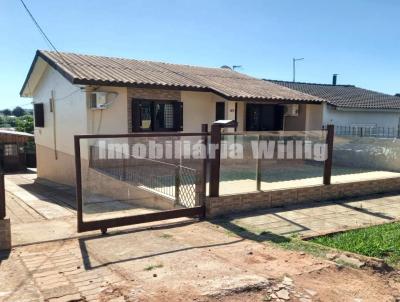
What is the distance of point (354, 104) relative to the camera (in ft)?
55.7

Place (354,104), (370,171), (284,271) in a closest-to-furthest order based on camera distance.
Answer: (284,271)
(370,171)
(354,104)

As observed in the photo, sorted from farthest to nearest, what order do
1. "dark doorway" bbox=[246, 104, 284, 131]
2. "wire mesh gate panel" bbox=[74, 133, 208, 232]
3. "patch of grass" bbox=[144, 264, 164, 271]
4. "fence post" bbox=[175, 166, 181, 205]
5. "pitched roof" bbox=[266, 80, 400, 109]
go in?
"pitched roof" bbox=[266, 80, 400, 109] < "dark doorway" bbox=[246, 104, 284, 131] < "fence post" bbox=[175, 166, 181, 205] < "wire mesh gate panel" bbox=[74, 133, 208, 232] < "patch of grass" bbox=[144, 264, 164, 271]

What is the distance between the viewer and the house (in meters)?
23.0

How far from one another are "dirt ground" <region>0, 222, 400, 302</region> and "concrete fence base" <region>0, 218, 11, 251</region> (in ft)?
0.43

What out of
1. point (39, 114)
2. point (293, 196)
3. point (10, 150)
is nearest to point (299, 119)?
point (293, 196)

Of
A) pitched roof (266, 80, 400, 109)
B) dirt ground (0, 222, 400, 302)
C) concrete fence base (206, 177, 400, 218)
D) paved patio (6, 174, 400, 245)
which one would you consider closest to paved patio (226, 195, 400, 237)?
paved patio (6, 174, 400, 245)

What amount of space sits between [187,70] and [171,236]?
10545 mm

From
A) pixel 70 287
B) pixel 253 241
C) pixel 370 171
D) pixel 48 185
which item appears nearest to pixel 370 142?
pixel 370 171

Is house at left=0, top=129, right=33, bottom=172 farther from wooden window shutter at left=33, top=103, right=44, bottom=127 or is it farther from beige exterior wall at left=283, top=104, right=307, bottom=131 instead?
beige exterior wall at left=283, top=104, right=307, bottom=131

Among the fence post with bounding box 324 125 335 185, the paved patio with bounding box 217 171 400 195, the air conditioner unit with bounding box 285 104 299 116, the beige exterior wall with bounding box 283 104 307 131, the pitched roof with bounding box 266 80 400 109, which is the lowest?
the paved patio with bounding box 217 171 400 195

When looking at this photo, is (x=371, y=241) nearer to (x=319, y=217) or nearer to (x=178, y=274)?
(x=319, y=217)

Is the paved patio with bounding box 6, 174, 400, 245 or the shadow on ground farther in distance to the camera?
the paved patio with bounding box 6, 174, 400, 245

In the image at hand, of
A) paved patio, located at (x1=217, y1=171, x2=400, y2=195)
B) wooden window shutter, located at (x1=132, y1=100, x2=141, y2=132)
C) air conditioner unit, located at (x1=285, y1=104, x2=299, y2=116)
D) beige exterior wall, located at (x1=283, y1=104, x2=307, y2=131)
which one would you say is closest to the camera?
paved patio, located at (x1=217, y1=171, x2=400, y2=195)

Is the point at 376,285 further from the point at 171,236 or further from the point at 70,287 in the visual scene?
the point at 70,287
